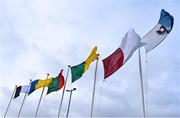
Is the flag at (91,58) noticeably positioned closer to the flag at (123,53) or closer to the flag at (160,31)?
the flag at (123,53)

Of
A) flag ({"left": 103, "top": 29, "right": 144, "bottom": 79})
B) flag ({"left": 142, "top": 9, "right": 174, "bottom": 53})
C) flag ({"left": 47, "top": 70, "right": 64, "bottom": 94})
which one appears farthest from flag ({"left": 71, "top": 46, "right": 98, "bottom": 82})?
flag ({"left": 142, "top": 9, "right": 174, "bottom": 53})

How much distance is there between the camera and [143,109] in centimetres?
1580

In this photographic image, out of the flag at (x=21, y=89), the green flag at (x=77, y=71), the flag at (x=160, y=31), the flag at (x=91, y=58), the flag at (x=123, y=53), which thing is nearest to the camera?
the flag at (x=160, y=31)

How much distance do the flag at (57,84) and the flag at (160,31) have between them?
13.4 m

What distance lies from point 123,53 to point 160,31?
9.01ft

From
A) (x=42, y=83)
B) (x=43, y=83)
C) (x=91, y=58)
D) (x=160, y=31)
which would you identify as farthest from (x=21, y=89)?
(x=160, y=31)

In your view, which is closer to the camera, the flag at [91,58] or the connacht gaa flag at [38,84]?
the flag at [91,58]

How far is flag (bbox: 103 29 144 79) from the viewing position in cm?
1792

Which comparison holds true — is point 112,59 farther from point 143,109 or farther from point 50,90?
point 50,90

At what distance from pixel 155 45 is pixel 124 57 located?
212 centimetres

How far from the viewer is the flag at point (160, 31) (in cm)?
1669

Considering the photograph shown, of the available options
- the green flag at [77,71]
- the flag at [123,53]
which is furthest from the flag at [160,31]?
the green flag at [77,71]

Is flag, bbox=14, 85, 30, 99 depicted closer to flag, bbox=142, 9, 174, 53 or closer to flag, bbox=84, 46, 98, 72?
flag, bbox=84, 46, 98, 72

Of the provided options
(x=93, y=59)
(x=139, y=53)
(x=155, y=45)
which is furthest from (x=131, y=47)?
(x=93, y=59)
